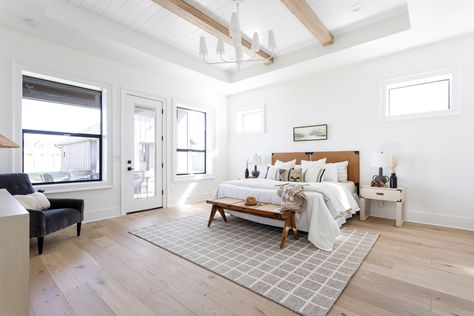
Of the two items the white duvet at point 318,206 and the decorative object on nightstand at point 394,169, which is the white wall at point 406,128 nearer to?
the decorative object on nightstand at point 394,169

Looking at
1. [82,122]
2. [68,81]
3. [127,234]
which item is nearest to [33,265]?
[127,234]

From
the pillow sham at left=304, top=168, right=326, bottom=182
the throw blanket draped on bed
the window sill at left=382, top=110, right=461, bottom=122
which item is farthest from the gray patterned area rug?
the window sill at left=382, top=110, right=461, bottom=122

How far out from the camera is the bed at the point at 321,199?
2.77 m

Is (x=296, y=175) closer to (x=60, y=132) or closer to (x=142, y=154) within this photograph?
(x=142, y=154)

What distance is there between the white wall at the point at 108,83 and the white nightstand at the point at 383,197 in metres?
3.44

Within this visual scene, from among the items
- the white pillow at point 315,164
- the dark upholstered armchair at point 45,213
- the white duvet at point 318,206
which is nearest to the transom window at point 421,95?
the white pillow at point 315,164

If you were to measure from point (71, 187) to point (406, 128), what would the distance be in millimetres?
5464

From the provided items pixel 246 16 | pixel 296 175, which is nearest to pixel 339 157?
pixel 296 175

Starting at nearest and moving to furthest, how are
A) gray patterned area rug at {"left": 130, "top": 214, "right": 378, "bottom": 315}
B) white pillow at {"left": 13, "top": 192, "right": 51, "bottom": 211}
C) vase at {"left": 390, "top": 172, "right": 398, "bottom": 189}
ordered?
gray patterned area rug at {"left": 130, "top": 214, "right": 378, "bottom": 315} < white pillow at {"left": 13, "top": 192, "right": 51, "bottom": 211} < vase at {"left": 390, "top": 172, "right": 398, "bottom": 189}

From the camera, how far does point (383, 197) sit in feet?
11.8

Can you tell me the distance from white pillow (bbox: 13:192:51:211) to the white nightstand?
14.9 ft

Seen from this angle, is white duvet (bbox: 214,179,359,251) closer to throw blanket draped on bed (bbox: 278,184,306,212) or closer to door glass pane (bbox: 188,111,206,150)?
Result: throw blanket draped on bed (bbox: 278,184,306,212)

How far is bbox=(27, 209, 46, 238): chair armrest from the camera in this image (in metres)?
2.46

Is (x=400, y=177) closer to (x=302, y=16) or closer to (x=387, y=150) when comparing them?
(x=387, y=150)
